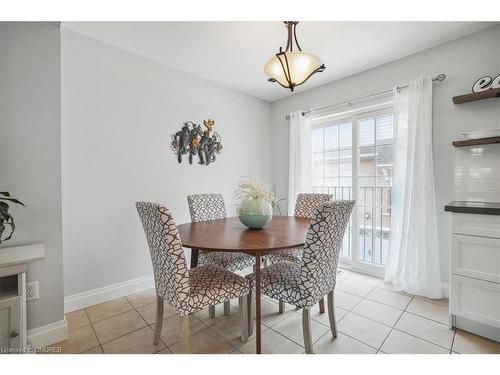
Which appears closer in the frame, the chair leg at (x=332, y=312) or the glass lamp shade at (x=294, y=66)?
the glass lamp shade at (x=294, y=66)

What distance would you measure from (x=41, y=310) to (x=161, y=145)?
1.73 meters

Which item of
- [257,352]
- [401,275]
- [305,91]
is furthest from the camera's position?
[305,91]

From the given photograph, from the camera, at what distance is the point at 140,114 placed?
8.21ft

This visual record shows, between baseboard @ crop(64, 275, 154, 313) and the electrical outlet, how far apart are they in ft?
1.78

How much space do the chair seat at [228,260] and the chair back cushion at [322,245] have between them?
0.76 metres

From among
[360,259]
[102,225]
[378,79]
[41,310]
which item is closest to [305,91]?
[378,79]

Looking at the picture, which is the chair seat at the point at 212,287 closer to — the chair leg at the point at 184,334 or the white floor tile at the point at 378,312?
the chair leg at the point at 184,334

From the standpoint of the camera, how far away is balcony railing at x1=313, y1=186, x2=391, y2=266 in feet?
9.48

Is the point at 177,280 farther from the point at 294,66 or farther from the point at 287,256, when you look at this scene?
the point at 294,66

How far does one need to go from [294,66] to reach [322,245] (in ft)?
3.75

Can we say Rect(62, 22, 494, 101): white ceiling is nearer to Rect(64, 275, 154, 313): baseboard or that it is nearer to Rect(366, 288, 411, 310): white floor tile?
Rect(64, 275, 154, 313): baseboard

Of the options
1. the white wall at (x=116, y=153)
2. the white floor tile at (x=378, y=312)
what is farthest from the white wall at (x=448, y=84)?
the white wall at (x=116, y=153)

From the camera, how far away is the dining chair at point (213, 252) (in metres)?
2.03

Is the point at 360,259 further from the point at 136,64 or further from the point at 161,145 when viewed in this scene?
the point at 136,64
